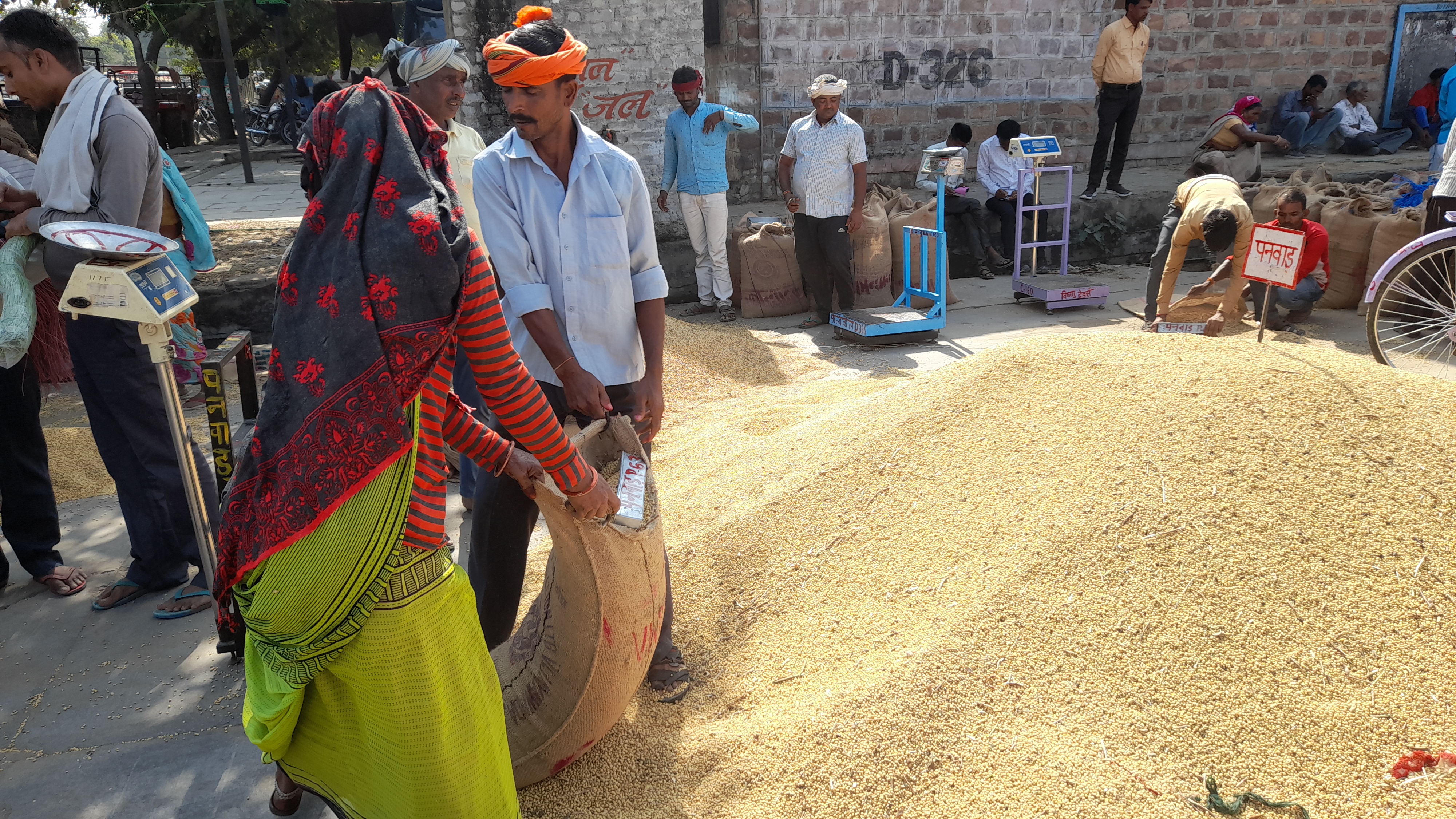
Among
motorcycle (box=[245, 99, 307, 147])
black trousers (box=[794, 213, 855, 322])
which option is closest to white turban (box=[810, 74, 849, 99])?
black trousers (box=[794, 213, 855, 322])

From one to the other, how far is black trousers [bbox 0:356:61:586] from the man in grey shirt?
12.9 inches

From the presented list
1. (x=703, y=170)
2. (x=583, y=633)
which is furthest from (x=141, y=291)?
(x=703, y=170)

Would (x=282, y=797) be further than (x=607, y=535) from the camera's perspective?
Yes

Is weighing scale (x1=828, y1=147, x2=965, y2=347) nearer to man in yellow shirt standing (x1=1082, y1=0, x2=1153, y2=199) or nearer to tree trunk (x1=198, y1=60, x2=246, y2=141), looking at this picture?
man in yellow shirt standing (x1=1082, y1=0, x2=1153, y2=199)

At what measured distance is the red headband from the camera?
6.46 metres

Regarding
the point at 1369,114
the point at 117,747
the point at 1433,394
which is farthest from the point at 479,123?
the point at 1369,114

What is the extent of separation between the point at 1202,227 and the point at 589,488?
4514 mm

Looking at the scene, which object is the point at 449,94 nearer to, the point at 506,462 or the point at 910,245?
the point at 506,462

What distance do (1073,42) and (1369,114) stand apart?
3926mm

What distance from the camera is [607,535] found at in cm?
181

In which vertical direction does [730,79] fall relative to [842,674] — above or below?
above

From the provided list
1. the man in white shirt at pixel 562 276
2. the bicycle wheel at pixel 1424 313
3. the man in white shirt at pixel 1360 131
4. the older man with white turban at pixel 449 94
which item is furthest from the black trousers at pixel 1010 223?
the man in white shirt at pixel 562 276

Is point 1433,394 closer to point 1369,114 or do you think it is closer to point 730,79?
point 730,79

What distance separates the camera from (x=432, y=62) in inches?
134
